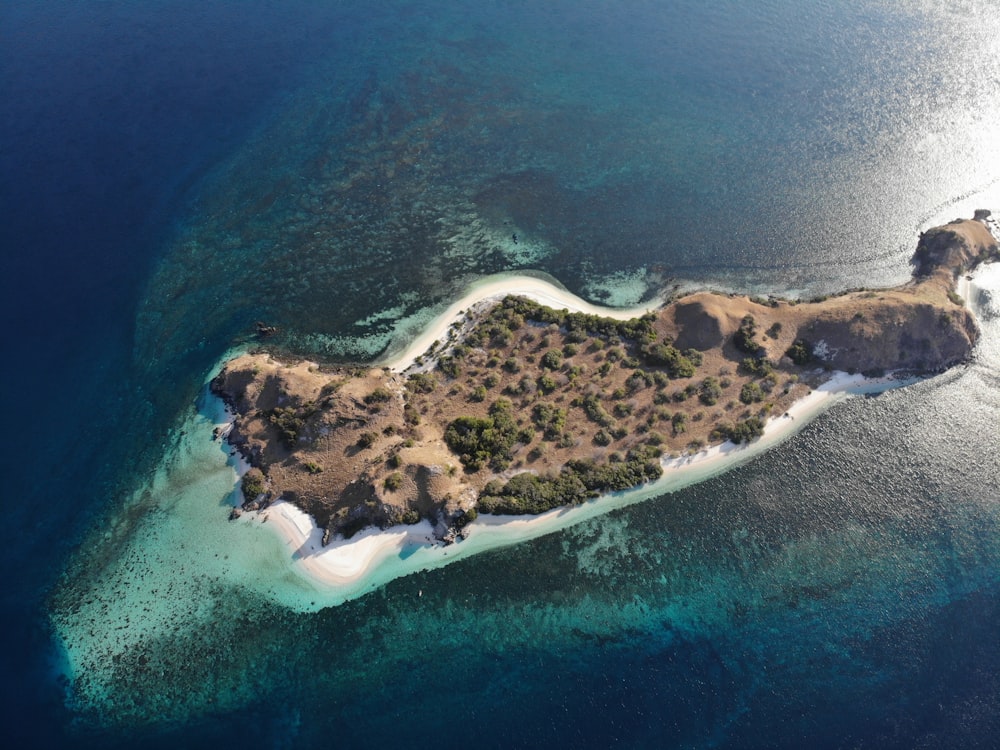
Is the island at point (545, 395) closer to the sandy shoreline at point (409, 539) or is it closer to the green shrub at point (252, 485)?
the green shrub at point (252, 485)

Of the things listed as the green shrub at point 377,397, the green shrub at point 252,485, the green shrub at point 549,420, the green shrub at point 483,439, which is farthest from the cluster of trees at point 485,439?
the green shrub at point 252,485

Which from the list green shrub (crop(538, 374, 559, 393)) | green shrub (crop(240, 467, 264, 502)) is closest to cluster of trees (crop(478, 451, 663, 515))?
green shrub (crop(538, 374, 559, 393))

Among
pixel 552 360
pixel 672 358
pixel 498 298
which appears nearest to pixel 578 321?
pixel 552 360

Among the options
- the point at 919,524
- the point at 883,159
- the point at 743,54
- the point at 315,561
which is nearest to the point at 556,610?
the point at 315,561

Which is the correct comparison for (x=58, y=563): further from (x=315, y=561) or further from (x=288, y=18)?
(x=288, y=18)

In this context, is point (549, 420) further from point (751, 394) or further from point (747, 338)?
point (747, 338)

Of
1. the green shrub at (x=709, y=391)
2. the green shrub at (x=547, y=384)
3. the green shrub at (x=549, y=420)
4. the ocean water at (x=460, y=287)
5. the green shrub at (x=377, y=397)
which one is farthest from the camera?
the green shrub at (x=547, y=384)
